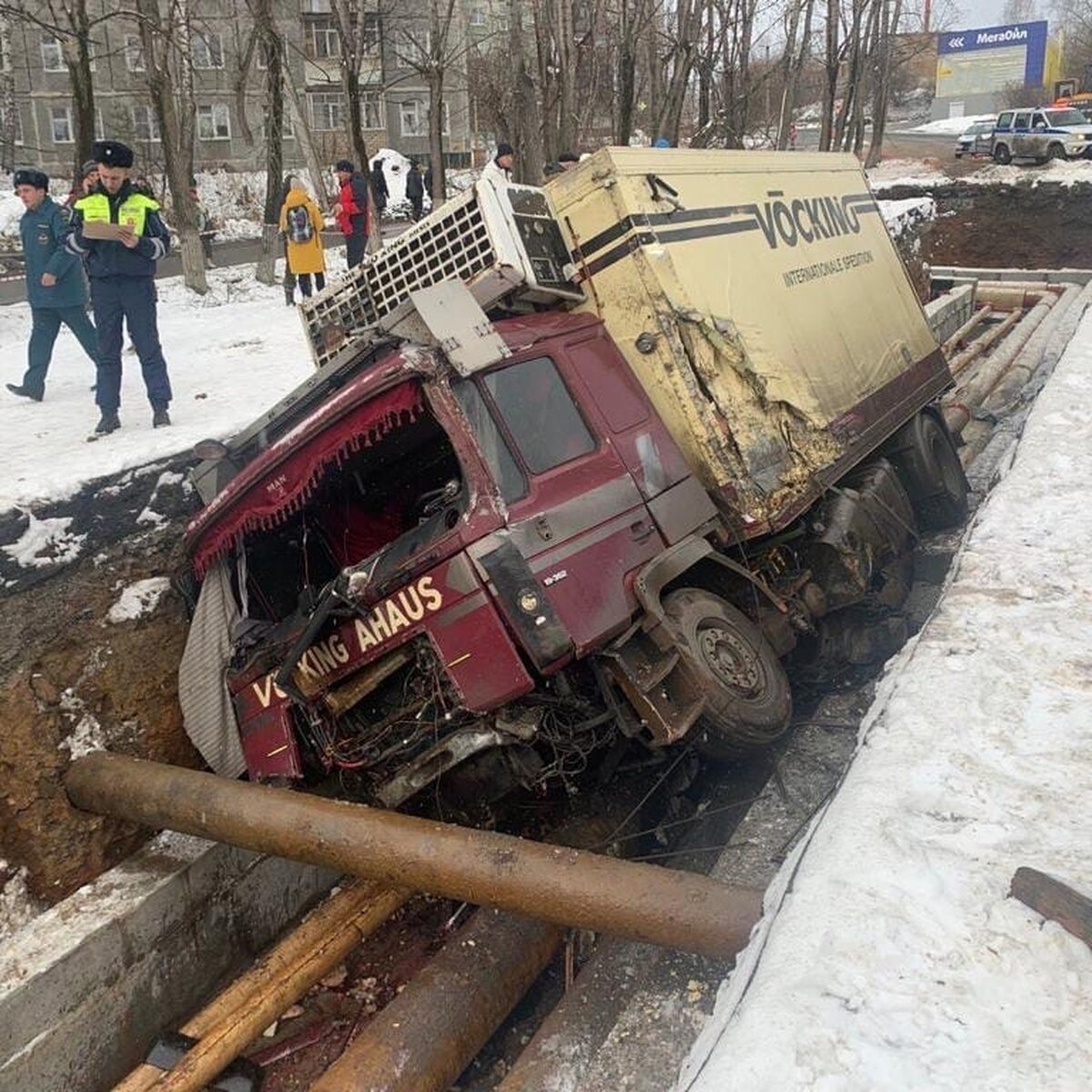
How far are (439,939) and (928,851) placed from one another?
10.3 feet

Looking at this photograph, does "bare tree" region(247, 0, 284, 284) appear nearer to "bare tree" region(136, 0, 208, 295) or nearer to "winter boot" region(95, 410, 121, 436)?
"bare tree" region(136, 0, 208, 295)

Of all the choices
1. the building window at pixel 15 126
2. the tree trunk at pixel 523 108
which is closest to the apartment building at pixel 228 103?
the building window at pixel 15 126

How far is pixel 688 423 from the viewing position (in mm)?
5445

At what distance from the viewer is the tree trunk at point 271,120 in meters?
14.9

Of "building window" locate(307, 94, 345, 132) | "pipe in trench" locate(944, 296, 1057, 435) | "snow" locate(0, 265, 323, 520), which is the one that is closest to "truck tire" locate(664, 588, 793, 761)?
"snow" locate(0, 265, 323, 520)

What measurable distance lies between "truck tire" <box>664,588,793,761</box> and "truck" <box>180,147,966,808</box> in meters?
0.02

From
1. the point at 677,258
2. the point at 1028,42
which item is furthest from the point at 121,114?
the point at 1028,42

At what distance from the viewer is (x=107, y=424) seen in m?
6.78

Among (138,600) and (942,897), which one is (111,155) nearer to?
(138,600)

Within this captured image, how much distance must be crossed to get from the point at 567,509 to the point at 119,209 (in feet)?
13.6

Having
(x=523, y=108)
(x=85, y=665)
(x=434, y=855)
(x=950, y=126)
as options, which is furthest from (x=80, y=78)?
(x=950, y=126)

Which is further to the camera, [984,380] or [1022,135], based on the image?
[1022,135]

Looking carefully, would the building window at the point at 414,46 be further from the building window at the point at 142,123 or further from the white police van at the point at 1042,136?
the white police van at the point at 1042,136

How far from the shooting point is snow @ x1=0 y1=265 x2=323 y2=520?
566 centimetres
